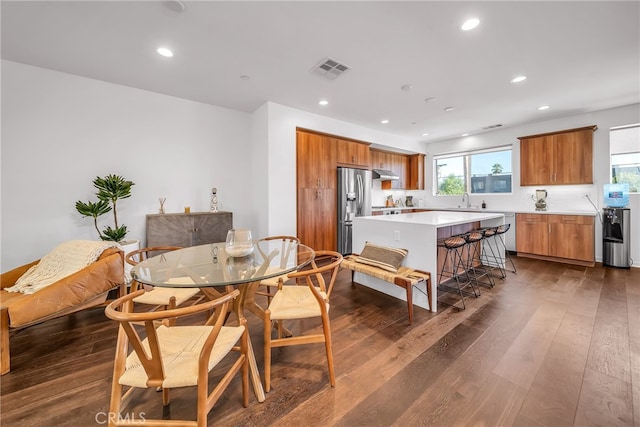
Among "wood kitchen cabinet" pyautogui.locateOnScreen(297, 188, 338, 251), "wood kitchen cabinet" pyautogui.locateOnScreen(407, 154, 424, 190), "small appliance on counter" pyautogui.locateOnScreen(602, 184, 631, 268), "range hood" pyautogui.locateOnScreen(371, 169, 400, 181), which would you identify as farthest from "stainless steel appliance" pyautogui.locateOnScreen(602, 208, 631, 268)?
"wood kitchen cabinet" pyautogui.locateOnScreen(297, 188, 338, 251)

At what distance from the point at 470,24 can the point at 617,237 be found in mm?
4565

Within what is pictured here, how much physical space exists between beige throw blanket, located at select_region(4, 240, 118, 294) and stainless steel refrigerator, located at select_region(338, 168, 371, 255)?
138 inches

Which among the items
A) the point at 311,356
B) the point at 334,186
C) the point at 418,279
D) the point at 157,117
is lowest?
the point at 311,356

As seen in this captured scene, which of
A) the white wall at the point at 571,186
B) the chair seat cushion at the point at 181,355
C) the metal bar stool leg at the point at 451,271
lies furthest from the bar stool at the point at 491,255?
the chair seat cushion at the point at 181,355

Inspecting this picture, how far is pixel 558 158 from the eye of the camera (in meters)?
4.75

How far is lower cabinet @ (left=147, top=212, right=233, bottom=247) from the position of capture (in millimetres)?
3438

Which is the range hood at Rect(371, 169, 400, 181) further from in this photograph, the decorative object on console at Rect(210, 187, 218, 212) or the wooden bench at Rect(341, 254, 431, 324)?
the decorative object on console at Rect(210, 187, 218, 212)

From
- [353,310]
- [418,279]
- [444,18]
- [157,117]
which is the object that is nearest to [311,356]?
[353,310]

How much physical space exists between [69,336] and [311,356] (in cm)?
224

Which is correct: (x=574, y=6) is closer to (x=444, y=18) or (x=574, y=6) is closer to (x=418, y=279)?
(x=444, y=18)

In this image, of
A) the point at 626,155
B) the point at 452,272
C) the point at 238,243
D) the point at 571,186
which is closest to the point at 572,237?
the point at 571,186

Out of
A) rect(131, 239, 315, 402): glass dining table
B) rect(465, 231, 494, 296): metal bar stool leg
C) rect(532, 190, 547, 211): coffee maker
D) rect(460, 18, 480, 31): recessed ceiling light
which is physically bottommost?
rect(465, 231, 494, 296): metal bar stool leg

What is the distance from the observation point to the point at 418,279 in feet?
8.14

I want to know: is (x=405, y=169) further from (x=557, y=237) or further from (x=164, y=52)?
(x=164, y=52)
